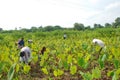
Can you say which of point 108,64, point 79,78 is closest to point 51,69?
point 79,78

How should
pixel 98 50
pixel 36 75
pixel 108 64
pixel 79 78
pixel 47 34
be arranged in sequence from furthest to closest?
pixel 47 34 → pixel 98 50 → pixel 108 64 → pixel 36 75 → pixel 79 78

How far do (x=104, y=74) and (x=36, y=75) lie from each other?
215 cm

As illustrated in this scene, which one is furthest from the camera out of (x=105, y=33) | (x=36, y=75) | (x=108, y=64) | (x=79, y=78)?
(x=105, y=33)

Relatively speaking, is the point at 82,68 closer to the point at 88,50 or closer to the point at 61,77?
the point at 61,77

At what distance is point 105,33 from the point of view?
1213 inches

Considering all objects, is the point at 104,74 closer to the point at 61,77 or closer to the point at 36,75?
the point at 61,77

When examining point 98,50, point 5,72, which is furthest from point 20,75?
point 98,50

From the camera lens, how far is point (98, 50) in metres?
13.5

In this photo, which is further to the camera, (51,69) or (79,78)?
(51,69)

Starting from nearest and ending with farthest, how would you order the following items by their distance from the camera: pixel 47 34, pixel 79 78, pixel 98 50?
pixel 79 78 → pixel 98 50 → pixel 47 34

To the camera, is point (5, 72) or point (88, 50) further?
point (88, 50)

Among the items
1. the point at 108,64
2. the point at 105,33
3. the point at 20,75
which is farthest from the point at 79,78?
the point at 105,33

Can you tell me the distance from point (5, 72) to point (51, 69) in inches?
63.4

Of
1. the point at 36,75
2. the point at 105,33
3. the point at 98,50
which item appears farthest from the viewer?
the point at 105,33
